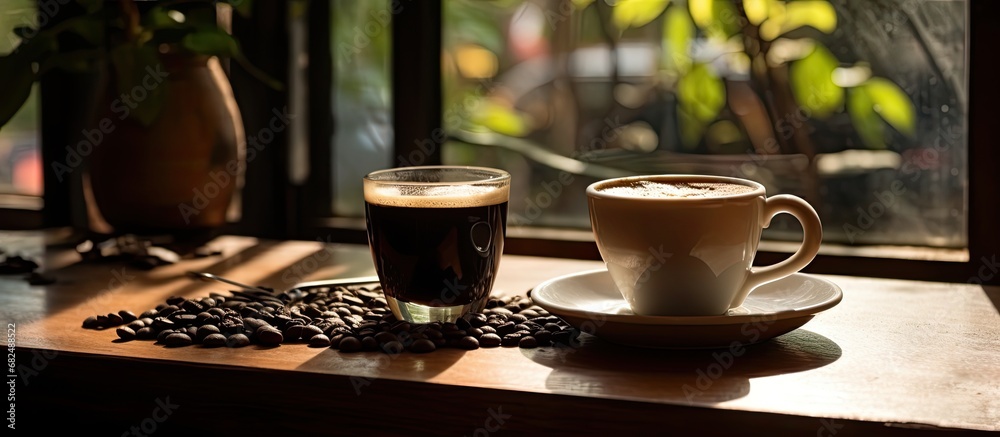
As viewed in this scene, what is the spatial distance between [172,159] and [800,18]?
1.02 metres

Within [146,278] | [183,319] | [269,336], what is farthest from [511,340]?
[146,278]

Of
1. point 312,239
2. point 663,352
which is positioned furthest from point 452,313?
point 312,239

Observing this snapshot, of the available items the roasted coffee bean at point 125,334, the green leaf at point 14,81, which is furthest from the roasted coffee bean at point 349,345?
the green leaf at point 14,81

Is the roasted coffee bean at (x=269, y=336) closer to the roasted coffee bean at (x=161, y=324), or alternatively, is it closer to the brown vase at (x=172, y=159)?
the roasted coffee bean at (x=161, y=324)

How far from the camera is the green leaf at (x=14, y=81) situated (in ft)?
4.50

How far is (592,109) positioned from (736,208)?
3.01ft

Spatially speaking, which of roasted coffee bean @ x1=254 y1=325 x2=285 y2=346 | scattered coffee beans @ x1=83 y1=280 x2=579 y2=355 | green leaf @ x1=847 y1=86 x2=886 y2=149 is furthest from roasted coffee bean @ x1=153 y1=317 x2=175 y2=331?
green leaf @ x1=847 y1=86 x2=886 y2=149

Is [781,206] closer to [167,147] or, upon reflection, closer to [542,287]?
[542,287]

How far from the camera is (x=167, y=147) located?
1.46m

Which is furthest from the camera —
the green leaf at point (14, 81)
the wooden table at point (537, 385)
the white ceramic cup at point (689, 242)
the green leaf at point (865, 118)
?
the green leaf at point (865, 118)

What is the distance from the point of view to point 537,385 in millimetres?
819

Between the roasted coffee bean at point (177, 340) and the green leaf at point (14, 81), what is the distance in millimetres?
590

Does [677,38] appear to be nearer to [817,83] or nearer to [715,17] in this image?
[715,17]

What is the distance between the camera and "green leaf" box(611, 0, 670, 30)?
1720 mm
